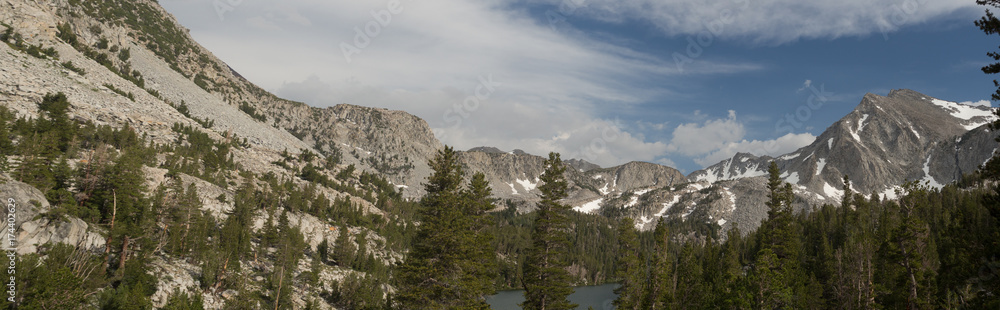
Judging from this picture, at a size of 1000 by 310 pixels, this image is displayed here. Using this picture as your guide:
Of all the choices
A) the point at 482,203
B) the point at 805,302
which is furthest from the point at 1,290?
the point at 805,302

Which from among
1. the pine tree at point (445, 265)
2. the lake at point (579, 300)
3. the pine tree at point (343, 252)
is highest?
the pine tree at point (445, 265)

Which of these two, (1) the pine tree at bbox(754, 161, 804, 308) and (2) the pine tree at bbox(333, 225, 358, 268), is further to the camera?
(2) the pine tree at bbox(333, 225, 358, 268)

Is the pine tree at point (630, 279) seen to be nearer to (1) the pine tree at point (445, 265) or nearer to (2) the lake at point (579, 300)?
(1) the pine tree at point (445, 265)

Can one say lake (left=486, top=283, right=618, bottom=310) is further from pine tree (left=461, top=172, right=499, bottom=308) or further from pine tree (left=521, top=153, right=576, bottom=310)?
pine tree (left=461, top=172, right=499, bottom=308)

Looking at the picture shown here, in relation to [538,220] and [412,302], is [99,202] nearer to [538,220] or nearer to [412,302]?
[412,302]

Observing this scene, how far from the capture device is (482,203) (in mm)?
36281

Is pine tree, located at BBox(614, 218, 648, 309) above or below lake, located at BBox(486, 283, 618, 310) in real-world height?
above

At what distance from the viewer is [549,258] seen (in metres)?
35.7

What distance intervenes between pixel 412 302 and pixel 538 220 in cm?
1211

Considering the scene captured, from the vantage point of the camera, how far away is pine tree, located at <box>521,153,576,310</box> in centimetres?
3512

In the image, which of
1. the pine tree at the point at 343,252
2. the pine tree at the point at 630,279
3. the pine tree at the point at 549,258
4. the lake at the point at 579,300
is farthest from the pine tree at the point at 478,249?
the lake at the point at 579,300

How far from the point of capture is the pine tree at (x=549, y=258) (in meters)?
35.1

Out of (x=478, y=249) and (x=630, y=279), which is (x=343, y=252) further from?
(x=478, y=249)

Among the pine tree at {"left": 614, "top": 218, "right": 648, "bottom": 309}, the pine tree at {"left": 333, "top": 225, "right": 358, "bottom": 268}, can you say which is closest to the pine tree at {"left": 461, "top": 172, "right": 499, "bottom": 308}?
the pine tree at {"left": 614, "top": 218, "right": 648, "bottom": 309}
